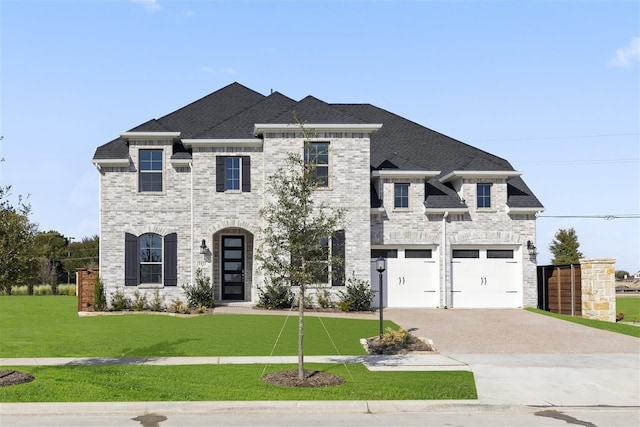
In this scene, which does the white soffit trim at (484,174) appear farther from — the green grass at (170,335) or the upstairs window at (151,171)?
the upstairs window at (151,171)

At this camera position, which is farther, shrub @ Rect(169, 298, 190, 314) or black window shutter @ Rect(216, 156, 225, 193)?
black window shutter @ Rect(216, 156, 225, 193)

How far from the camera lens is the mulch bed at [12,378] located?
37.9 ft

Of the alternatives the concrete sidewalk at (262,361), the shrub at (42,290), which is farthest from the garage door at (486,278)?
the shrub at (42,290)

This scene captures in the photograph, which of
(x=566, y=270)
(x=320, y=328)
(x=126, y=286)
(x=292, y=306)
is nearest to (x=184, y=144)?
(x=126, y=286)

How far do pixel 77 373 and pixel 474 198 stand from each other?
61.2 ft

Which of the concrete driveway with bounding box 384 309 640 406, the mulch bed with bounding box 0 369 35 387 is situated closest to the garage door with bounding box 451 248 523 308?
the concrete driveway with bounding box 384 309 640 406

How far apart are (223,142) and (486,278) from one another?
1193 cm

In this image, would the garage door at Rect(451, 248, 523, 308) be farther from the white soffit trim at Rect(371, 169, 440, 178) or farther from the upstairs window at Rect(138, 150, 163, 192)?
the upstairs window at Rect(138, 150, 163, 192)

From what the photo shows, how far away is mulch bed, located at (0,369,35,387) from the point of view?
37.9 ft

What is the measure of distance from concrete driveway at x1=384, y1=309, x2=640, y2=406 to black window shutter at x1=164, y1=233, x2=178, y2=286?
325 inches

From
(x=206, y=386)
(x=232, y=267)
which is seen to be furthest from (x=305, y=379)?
(x=232, y=267)

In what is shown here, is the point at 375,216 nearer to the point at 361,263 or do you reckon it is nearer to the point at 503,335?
the point at 361,263

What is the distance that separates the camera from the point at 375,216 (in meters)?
26.4

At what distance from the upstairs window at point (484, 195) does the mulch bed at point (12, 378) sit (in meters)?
19.5
